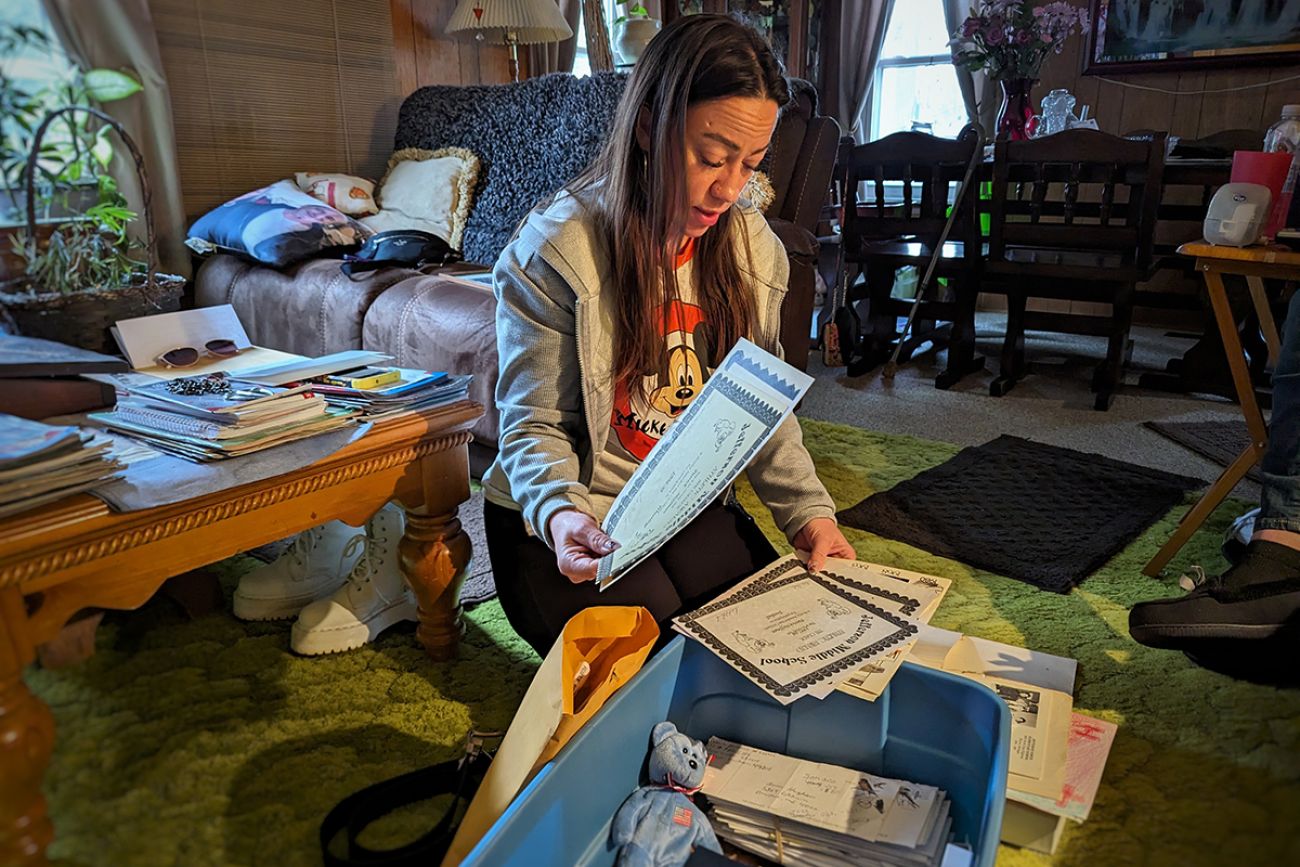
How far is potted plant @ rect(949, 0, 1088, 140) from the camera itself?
2.60 metres

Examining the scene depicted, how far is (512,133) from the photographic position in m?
1.95

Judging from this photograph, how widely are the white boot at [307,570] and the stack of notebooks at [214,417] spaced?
14cm

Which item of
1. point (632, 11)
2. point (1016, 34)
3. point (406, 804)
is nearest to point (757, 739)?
point (406, 804)

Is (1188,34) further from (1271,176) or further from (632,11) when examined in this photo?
(1271,176)

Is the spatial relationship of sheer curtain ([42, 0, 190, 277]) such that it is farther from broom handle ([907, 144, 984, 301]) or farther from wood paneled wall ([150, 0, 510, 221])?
broom handle ([907, 144, 984, 301])

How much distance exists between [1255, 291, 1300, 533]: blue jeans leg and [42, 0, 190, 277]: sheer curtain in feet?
4.10

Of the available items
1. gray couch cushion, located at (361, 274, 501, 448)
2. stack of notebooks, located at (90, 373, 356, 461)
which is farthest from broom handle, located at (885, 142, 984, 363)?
stack of notebooks, located at (90, 373, 356, 461)

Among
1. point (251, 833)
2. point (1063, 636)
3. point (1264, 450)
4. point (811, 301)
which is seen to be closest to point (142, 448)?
point (251, 833)

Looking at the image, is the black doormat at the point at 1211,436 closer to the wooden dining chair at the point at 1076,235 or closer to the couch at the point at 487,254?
the wooden dining chair at the point at 1076,235

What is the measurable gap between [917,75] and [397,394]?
3.60 m

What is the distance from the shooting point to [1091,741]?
912 millimetres

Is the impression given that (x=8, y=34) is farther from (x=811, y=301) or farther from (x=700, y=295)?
(x=811, y=301)

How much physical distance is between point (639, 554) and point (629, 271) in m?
0.33

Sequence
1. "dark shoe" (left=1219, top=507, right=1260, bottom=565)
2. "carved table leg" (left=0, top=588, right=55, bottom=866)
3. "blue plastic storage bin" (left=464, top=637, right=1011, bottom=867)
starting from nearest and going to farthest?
"carved table leg" (left=0, top=588, right=55, bottom=866) < "blue plastic storage bin" (left=464, top=637, right=1011, bottom=867) < "dark shoe" (left=1219, top=507, right=1260, bottom=565)
